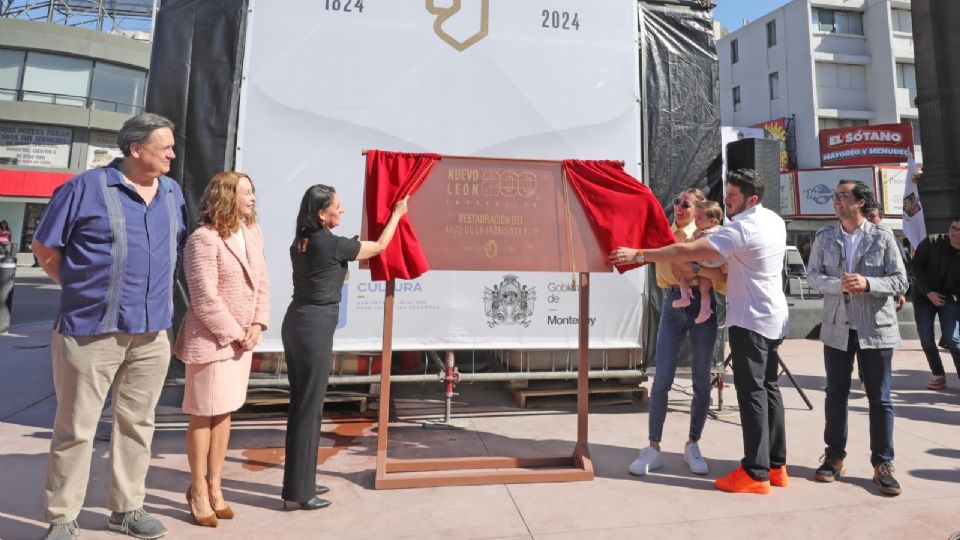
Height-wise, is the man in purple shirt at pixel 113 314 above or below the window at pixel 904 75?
below

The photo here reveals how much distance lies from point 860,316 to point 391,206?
3.13 meters

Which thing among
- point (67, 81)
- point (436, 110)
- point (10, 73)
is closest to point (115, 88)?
point (67, 81)

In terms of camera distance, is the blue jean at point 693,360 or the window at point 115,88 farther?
the window at point 115,88

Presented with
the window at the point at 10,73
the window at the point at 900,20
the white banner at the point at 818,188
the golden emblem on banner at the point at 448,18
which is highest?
the window at the point at 900,20

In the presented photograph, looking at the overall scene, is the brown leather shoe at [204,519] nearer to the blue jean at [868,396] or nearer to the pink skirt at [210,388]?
the pink skirt at [210,388]

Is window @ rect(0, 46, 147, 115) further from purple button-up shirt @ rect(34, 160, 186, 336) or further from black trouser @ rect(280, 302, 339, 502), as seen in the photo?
black trouser @ rect(280, 302, 339, 502)

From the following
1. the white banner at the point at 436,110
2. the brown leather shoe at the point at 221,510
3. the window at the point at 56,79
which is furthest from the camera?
the window at the point at 56,79

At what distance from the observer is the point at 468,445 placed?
4055mm

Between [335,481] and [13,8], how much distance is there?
128 feet

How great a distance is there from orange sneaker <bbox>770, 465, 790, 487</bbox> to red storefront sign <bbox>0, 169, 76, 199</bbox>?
30.7 metres

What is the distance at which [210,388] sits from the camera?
272 cm

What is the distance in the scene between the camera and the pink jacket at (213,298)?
8.77 feet

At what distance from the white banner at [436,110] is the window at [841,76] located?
32631mm

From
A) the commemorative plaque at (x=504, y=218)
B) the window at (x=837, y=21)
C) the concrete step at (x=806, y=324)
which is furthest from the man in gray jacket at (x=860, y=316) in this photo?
the window at (x=837, y=21)
